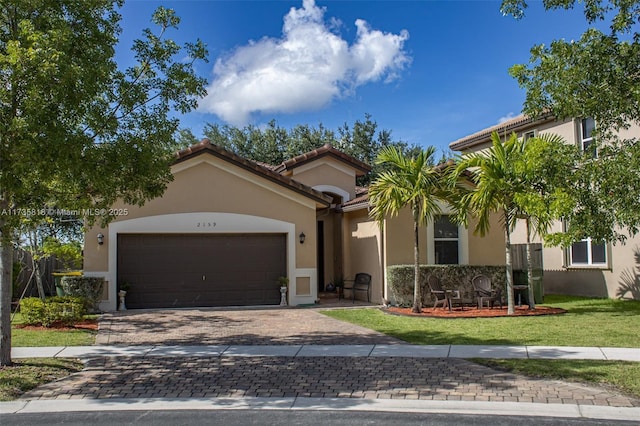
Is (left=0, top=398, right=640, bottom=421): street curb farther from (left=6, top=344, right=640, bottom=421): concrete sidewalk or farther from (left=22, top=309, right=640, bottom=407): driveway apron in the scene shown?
(left=22, top=309, right=640, bottom=407): driveway apron

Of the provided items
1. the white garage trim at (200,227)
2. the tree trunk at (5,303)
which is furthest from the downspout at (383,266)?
the tree trunk at (5,303)

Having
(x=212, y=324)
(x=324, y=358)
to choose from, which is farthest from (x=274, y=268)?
(x=324, y=358)

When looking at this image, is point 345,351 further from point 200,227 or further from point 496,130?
point 496,130

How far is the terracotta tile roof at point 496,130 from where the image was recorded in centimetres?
2177

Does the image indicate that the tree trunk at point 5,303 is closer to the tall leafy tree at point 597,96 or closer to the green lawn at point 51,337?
the green lawn at point 51,337

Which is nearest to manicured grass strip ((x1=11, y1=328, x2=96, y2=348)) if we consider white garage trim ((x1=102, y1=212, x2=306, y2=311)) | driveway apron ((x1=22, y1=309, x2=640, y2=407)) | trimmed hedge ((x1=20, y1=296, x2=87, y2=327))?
driveway apron ((x1=22, y1=309, x2=640, y2=407))

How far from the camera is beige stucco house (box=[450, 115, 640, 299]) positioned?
719 inches

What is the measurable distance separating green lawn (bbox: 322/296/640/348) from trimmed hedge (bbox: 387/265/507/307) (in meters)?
0.95

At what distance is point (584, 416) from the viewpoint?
22.1ft

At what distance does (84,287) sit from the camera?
54.3ft

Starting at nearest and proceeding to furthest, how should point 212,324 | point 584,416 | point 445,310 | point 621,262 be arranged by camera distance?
point 584,416 → point 212,324 → point 445,310 → point 621,262

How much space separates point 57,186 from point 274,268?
396 inches

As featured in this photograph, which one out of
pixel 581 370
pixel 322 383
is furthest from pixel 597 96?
pixel 322 383

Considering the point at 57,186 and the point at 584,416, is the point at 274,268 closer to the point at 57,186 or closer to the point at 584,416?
the point at 57,186
